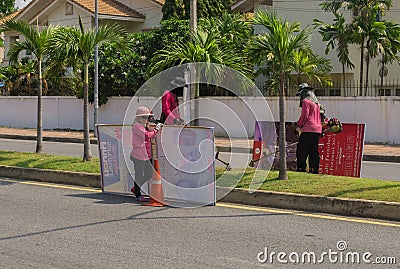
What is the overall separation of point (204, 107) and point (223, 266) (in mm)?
12413

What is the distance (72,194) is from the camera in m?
10.8

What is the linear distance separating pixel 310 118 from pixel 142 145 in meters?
3.04

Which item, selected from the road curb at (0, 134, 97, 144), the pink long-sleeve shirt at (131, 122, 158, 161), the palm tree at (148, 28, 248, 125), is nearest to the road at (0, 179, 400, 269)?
the pink long-sleeve shirt at (131, 122, 158, 161)

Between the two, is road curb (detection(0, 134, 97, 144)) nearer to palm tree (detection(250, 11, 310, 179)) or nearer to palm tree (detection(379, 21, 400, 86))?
palm tree (detection(379, 21, 400, 86))

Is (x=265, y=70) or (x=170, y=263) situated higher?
(x=265, y=70)

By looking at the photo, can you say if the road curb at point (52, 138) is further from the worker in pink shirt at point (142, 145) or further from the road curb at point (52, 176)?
the worker in pink shirt at point (142, 145)

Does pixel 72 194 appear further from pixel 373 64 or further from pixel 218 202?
pixel 373 64

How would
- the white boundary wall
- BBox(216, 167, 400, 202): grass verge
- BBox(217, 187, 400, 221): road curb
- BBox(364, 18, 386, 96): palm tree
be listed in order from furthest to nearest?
BBox(364, 18, 386, 96): palm tree < the white boundary wall < BBox(216, 167, 400, 202): grass verge < BBox(217, 187, 400, 221): road curb

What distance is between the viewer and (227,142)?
21.0 m

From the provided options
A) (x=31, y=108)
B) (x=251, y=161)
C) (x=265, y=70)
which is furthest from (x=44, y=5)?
(x=251, y=161)

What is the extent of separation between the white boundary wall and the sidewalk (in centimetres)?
45

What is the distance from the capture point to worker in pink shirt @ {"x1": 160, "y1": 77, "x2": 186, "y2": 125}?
11027mm

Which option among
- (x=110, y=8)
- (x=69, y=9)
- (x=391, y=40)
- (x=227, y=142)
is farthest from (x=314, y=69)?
(x=69, y=9)

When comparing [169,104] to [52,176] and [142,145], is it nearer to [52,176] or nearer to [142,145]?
[142,145]
